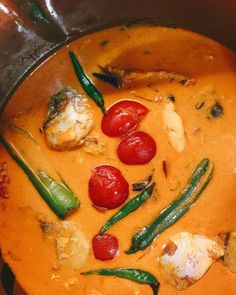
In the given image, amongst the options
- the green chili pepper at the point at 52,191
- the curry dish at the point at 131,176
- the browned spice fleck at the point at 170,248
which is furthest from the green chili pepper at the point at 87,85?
the browned spice fleck at the point at 170,248

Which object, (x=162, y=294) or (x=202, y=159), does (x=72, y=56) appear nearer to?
(x=202, y=159)

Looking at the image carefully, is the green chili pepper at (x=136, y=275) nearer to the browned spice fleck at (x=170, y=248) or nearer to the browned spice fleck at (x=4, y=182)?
the browned spice fleck at (x=170, y=248)

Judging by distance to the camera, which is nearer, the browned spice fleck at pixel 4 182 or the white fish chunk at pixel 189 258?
the white fish chunk at pixel 189 258

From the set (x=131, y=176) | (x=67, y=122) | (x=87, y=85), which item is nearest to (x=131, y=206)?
(x=131, y=176)

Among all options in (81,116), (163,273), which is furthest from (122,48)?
(163,273)

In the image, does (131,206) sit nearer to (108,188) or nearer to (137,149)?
(108,188)

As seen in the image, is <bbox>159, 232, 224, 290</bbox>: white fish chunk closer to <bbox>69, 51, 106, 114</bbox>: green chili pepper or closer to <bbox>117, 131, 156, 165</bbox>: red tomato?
<bbox>117, 131, 156, 165</bbox>: red tomato
